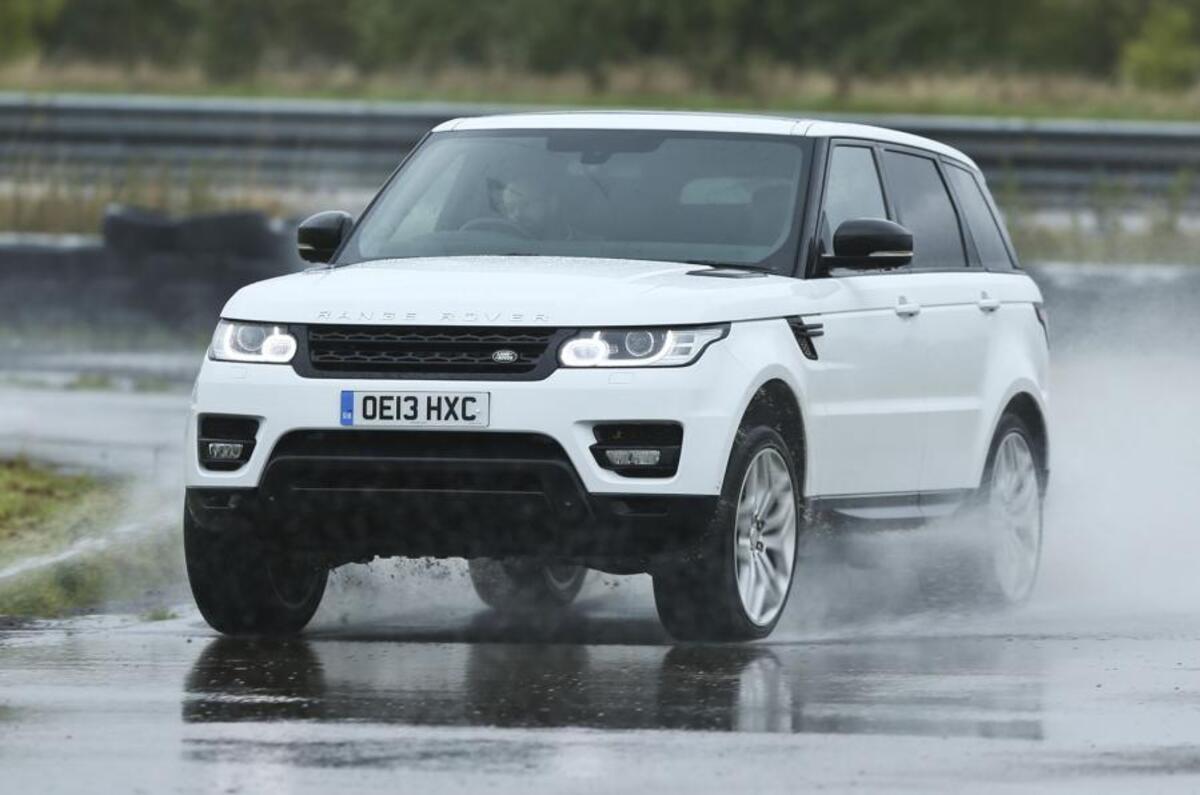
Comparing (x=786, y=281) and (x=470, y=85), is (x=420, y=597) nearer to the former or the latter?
(x=786, y=281)

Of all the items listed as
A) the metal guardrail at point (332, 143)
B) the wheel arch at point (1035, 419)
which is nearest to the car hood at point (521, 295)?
the wheel arch at point (1035, 419)

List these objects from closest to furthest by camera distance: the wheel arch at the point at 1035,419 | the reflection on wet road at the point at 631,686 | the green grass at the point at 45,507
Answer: the reflection on wet road at the point at 631,686 < the wheel arch at the point at 1035,419 < the green grass at the point at 45,507

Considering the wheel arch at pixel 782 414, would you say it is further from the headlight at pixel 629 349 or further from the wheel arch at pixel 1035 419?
the wheel arch at pixel 1035 419

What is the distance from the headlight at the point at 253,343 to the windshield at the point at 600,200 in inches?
39.9

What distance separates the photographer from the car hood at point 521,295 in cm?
883

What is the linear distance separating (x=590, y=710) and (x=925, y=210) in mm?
4077

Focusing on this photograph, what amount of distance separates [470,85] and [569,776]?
3240 cm

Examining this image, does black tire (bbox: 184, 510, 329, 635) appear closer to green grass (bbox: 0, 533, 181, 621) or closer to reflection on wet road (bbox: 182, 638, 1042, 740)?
reflection on wet road (bbox: 182, 638, 1042, 740)

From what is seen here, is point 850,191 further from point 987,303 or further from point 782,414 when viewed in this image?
point 782,414

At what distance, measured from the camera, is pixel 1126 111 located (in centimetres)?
3456

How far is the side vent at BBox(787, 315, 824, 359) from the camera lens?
9.51 metres

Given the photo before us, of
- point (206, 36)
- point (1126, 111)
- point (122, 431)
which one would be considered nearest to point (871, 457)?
point (122, 431)

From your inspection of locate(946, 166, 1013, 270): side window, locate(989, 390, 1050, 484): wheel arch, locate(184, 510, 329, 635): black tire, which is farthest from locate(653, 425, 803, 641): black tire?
locate(946, 166, 1013, 270): side window

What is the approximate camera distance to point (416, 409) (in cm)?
880
